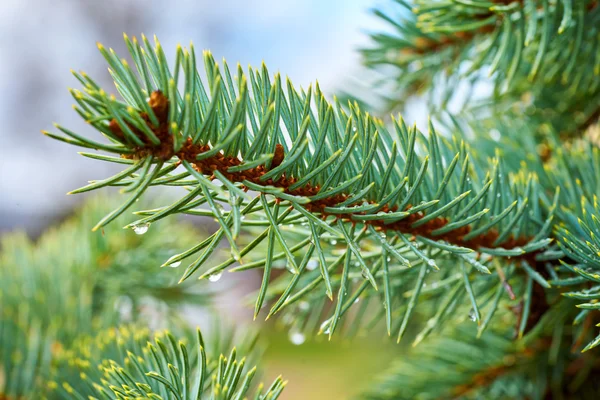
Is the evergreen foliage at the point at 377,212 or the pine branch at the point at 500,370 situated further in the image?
the pine branch at the point at 500,370

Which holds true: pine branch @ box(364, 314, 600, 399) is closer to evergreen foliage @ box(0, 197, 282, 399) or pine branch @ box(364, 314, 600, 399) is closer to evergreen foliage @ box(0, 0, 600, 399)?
evergreen foliage @ box(0, 0, 600, 399)

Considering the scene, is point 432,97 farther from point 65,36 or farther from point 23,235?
point 65,36

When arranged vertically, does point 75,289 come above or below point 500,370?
above

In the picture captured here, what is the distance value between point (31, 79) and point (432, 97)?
2.74 metres

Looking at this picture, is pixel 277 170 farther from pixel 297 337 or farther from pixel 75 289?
pixel 75 289

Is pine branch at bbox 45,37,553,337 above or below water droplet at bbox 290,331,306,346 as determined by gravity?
above

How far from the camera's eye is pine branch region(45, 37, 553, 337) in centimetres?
16

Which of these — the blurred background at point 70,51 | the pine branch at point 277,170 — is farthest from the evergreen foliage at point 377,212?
the blurred background at point 70,51

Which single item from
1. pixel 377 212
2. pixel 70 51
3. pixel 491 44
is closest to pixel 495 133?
pixel 491 44

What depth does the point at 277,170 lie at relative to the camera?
0.18 meters

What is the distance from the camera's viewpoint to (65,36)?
2668mm

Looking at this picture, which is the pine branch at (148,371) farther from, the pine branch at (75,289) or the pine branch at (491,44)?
the pine branch at (491,44)

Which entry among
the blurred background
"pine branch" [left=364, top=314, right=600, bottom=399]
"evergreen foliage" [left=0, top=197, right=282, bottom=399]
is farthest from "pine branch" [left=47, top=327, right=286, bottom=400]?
the blurred background

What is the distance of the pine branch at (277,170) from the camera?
0.54 feet
